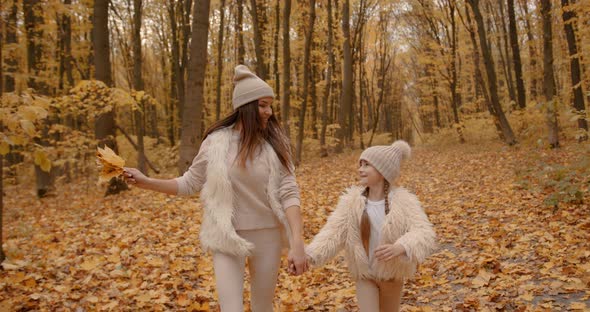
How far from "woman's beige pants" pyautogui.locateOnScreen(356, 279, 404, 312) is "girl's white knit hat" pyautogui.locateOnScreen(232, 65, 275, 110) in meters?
1.48

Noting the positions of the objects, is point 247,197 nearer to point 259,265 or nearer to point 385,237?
point 259,265

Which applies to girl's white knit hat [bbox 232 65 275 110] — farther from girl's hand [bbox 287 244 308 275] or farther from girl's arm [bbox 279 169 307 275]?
girl's hand [bbox 287 244 308 275]

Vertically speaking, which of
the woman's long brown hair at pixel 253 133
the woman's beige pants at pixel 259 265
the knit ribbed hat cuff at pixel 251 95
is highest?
the knit ribbed hat cuff at pixel 251 95

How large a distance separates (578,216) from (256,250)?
610cm

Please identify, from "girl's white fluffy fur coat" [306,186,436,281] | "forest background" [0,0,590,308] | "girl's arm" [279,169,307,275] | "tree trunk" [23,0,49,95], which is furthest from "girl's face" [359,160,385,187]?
Result: "tree trunk" [23,0,49,95]

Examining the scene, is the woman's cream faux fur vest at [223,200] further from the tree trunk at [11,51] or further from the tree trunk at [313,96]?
the tree trunk at [313,96]

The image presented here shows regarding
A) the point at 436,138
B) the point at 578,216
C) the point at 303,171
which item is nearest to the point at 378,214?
the point at 578,216

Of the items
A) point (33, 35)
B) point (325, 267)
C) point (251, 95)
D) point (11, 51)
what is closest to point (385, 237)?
point (251, 95)

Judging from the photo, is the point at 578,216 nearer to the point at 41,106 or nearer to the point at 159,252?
the point at 159,252

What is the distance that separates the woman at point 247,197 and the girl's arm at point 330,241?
0.47 ft

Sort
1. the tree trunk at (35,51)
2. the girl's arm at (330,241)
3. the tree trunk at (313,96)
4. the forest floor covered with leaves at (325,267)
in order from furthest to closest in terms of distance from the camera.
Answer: the tree trunk at (313,96) < the tree trunk at (35,51) < the forest floor covered with leaves at (325,267) < the girl's arm at (330,241)

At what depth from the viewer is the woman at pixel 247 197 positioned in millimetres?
2803

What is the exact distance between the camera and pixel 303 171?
16172 mm

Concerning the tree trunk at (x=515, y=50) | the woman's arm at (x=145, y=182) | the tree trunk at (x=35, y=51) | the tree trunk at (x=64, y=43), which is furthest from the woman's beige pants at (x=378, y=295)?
the tree trunk at (x=515, y=50)
